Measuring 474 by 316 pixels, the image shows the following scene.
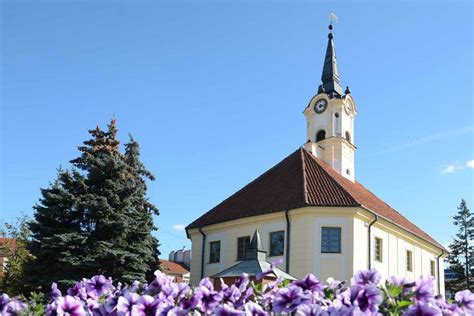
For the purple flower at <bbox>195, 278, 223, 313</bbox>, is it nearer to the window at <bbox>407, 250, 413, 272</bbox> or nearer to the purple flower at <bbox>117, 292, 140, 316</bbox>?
the purple flower at <bbox>117, 292, 140, 316</bbox>

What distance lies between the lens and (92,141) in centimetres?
2611

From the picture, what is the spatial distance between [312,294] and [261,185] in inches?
873

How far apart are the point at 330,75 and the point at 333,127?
13.7 feet

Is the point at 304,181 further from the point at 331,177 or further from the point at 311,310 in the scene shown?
the point at 311,310

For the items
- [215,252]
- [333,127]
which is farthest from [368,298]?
[333,127]

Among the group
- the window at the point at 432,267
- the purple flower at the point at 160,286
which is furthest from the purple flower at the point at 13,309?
the window at the point at 432,267

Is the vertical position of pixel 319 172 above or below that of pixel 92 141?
below

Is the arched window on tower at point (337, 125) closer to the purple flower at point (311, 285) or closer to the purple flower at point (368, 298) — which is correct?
the purple flower at point (311, 285)

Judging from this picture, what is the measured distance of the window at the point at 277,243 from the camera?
20.7 metres

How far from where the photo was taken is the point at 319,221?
20.2m

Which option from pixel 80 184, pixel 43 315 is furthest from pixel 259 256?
pixel 43 315

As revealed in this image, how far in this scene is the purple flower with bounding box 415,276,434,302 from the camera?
243 cm

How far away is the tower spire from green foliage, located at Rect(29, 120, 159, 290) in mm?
12716

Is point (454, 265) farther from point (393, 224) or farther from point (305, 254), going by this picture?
point (305, 254)
